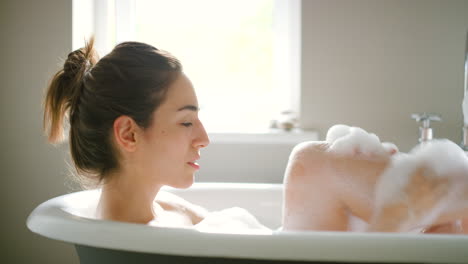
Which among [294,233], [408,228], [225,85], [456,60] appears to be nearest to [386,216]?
[408,228]

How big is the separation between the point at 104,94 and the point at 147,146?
0.16 meters

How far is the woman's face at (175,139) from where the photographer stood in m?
1.20

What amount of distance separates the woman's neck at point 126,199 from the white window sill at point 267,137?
0.91m

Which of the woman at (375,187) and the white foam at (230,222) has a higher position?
the woman at (375,187)

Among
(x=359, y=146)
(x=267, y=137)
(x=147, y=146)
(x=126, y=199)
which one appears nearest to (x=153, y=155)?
(x=147, y=146)

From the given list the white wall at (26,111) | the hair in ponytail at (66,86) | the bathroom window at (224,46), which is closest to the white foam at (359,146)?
the hair in ponytail at (66,86)

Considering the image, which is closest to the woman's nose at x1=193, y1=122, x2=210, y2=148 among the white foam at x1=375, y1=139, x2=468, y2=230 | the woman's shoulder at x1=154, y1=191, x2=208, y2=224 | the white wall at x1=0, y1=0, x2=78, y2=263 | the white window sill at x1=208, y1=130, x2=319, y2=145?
the woman's shoulder at x1=154, y1=191, x2=208, y2=224

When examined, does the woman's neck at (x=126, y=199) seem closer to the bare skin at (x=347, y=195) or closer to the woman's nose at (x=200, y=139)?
the woman's nose at (x=200, y=139)

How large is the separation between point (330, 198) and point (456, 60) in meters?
1.16

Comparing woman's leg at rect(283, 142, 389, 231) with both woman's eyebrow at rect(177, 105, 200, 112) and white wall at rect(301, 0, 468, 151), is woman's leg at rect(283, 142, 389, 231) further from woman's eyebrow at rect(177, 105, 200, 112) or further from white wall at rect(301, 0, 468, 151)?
white wall at rect(301, 0, 468, 151)

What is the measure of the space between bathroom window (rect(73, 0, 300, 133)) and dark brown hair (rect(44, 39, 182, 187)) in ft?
3.72

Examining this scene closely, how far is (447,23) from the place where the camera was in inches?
80.9

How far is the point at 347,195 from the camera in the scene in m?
1.25

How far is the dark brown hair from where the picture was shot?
3.82 feet
